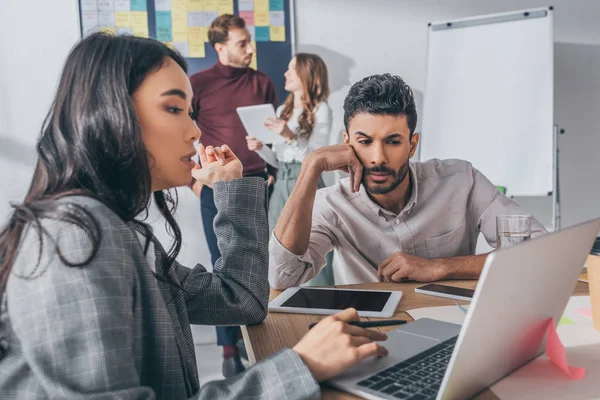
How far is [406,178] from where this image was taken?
5.38 feet

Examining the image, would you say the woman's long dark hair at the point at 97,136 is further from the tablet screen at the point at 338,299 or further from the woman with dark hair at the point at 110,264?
the tablet screen at the point at 338,299

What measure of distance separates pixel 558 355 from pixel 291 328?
1.38 feet

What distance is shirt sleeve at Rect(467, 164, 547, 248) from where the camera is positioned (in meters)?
1.65

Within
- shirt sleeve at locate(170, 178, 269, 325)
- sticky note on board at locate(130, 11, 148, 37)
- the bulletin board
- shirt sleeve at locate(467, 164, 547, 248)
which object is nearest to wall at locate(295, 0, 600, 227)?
the bulletin board

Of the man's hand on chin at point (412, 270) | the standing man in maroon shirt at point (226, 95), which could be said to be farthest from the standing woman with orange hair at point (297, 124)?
the man's hand on chin at point (412, 270)

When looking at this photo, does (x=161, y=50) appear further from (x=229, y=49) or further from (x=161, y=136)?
(x=229, y=49)

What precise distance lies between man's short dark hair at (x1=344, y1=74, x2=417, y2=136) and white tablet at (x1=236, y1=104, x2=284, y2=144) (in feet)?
4.21

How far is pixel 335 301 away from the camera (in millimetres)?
1131

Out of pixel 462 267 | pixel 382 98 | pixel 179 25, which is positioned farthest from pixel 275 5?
pixel 462 267

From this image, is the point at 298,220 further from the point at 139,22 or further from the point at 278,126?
the point at 139,22

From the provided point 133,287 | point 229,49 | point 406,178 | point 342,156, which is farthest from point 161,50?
point 229,49

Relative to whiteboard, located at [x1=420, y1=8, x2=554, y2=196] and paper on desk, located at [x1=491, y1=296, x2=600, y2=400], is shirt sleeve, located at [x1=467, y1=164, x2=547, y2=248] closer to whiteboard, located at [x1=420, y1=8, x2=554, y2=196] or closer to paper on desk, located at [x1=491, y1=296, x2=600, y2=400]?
→ paper on desk, located at [x1=491, y1=296, x2=600, y2=400]

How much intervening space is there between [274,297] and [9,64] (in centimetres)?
251

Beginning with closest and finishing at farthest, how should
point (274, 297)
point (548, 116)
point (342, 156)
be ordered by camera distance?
point (274, 297) → point (342, 156) → point (548, 116)
